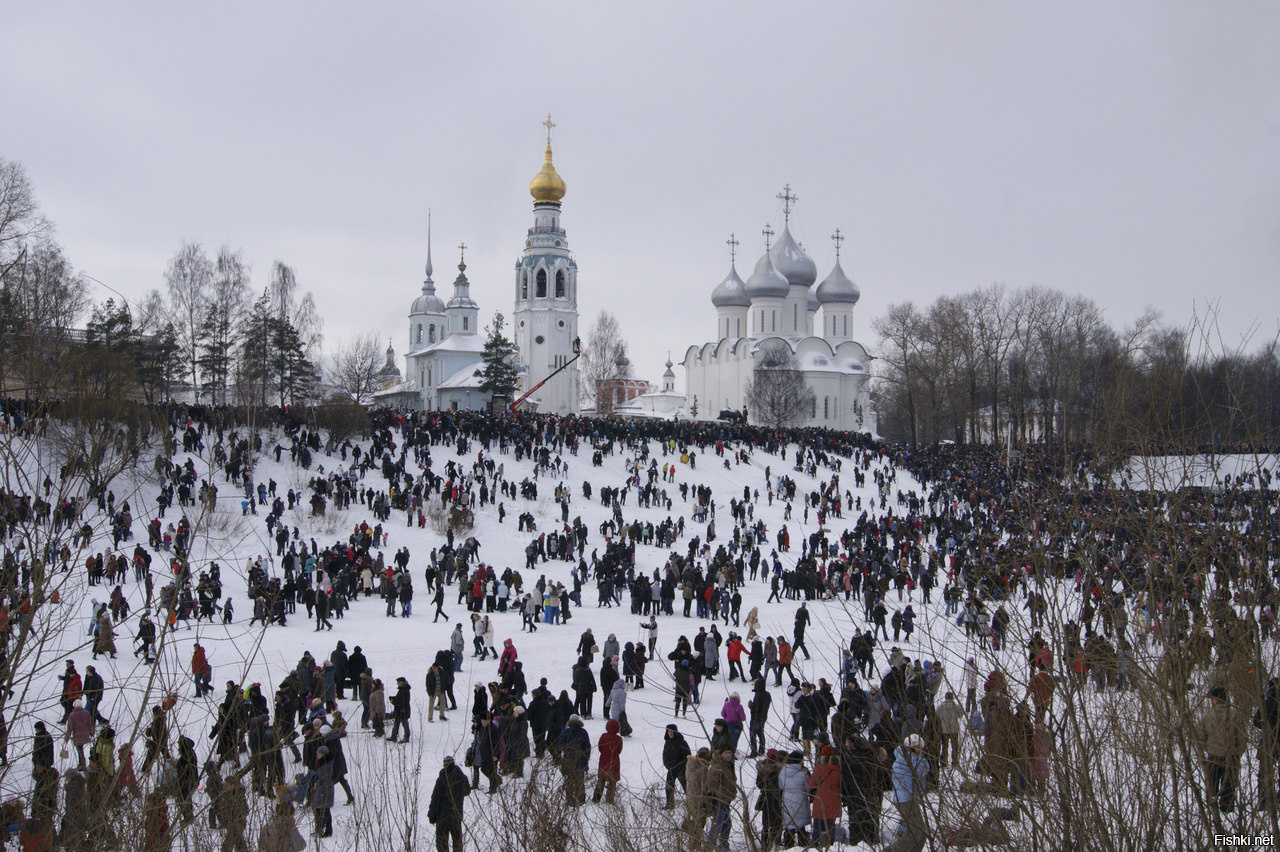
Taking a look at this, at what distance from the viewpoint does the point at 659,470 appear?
3291 centimetres

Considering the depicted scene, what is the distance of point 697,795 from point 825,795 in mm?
920

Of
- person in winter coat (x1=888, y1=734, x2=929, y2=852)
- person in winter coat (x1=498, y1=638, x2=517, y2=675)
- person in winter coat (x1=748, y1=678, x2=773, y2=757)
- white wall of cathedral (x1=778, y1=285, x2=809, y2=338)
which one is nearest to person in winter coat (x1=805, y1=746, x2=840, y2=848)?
person in winter coat (x1=888, y1=734, x2=929, y2=852)

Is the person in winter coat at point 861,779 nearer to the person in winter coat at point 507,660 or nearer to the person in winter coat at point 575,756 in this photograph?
the person in winter coat at point 575,756

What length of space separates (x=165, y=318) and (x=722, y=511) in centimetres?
2053

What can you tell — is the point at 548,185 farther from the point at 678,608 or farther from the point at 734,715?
the point at 734,715

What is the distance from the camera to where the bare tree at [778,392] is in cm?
5569

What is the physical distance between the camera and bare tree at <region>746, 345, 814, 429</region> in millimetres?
55688

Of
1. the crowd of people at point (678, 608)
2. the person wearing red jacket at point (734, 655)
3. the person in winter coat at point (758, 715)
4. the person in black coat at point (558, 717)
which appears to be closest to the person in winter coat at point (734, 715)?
the crowd of people at point (678, 608)

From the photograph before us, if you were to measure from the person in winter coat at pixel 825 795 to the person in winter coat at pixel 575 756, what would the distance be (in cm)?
160

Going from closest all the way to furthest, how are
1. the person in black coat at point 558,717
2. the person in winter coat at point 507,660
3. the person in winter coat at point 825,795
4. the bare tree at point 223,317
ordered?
1. the person in winter coat at point 825,795
2. the person in black coat at point 558,717
3. the person in winter coat at point 507,660
4. the bare tree at point 223,317

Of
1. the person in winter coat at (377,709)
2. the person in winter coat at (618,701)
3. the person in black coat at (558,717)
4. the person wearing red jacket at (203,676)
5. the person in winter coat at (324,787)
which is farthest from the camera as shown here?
the person in winter coat at (618,701)

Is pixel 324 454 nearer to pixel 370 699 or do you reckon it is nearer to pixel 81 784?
pixel 370 699

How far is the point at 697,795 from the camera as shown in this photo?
7105mm

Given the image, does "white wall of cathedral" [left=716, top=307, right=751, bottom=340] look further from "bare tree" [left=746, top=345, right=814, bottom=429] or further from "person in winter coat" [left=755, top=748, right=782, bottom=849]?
"person in winter coat" [left=755, top=748, right=782, bottom=849]
